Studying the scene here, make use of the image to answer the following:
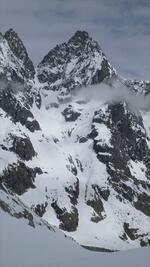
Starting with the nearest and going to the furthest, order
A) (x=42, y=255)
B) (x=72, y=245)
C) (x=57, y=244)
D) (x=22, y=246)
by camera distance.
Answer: (x=42, y=255) < (x=22, y=246) < (x=57, y=244) < (x=72, y=245)

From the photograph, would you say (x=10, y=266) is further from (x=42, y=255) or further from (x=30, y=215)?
(x=30, y=215)

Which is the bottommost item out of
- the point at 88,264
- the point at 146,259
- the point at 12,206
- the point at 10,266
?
the point at 146,259

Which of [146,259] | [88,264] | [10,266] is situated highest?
[10,266]

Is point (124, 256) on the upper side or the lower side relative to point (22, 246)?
lower

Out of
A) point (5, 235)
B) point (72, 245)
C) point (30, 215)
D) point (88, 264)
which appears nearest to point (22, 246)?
point (5, 235)

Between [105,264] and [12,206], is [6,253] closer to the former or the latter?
[105,264]

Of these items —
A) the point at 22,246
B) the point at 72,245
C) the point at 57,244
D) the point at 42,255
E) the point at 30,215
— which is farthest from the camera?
the point at 30,215

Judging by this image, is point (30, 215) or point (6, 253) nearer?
point (6, 253)

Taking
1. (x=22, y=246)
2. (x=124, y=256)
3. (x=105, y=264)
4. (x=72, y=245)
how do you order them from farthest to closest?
(x=72, y=245) < (x=22, y=246) < (x=124, y=256) < (x=105, y=264)

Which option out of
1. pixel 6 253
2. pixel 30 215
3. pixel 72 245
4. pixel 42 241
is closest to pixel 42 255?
pixel 6 253
